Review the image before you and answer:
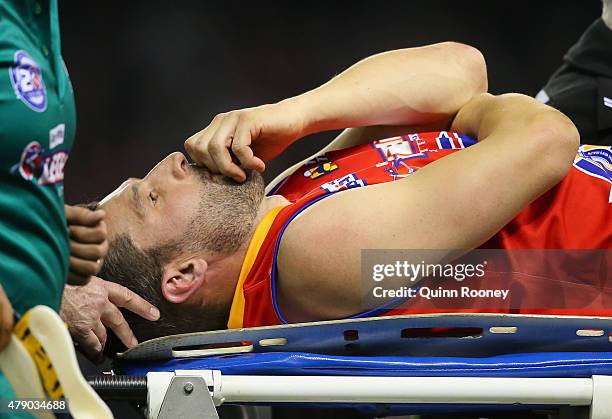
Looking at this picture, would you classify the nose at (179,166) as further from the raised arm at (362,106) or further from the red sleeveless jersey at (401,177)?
the red sleeveless jersey at (401,177)

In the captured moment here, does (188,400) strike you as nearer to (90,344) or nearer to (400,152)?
(90,344)

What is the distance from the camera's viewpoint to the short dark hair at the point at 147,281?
5.13 feet

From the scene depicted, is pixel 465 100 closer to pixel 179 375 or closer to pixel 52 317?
pixel 179 375

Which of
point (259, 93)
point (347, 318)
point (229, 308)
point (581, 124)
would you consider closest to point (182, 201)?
point (229, 308)

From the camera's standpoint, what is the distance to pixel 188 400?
1231 mm

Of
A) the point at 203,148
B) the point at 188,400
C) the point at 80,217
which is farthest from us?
the point at 203,148

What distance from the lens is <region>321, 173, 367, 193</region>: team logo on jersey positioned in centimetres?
157

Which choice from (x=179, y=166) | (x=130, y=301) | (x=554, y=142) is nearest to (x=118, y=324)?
(x=130, y=301)

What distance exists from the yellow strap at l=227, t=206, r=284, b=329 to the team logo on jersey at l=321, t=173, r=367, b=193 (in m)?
0.10

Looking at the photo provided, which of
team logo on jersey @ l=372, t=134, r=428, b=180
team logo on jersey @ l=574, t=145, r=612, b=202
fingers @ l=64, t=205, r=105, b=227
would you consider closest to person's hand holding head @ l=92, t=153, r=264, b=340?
team logo on jersey @ l=372, t=134, r=428, b=180

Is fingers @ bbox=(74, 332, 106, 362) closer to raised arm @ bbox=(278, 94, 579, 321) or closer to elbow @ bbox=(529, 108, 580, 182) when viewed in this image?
raised arm @ bbox=(278, 94, 579, 321)

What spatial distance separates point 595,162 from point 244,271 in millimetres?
634

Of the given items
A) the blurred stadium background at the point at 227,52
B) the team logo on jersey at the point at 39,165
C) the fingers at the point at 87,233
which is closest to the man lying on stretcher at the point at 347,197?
the fingers at the point at 87,233

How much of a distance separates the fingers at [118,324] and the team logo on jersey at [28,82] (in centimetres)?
57
